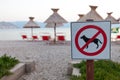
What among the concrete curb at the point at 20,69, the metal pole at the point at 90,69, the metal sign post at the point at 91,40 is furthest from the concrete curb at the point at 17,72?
the metal sign post at the point at 91,40

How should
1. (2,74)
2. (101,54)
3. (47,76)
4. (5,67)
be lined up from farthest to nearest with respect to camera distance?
(47,76)
(5,67)
(2,74)
(101,54)

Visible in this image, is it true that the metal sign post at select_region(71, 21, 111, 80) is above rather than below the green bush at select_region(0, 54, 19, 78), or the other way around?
above

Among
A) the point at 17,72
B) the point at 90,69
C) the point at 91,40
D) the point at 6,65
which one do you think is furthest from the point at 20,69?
the point at 91,40

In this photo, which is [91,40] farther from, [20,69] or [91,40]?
[20,69]

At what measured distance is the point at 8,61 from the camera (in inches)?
327

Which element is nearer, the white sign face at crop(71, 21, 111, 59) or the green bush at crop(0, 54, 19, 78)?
the white sign face at crop(71, 21, 111, 59)

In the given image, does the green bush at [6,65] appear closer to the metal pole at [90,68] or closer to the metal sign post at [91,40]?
the metal pole at [90,68]

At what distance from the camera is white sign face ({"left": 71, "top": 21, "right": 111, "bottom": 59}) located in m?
3.07

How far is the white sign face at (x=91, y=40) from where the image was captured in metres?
3.07

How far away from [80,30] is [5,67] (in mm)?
4596

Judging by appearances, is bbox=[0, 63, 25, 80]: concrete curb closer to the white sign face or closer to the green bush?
the green bush

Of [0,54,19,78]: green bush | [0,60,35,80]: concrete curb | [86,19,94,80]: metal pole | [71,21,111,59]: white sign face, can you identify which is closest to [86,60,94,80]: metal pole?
[86,19,94,80]: metal pole

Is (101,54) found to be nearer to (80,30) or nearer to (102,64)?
(80,30)

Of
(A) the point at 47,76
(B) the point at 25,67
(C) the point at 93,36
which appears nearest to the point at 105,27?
(C) the point at 93,36
